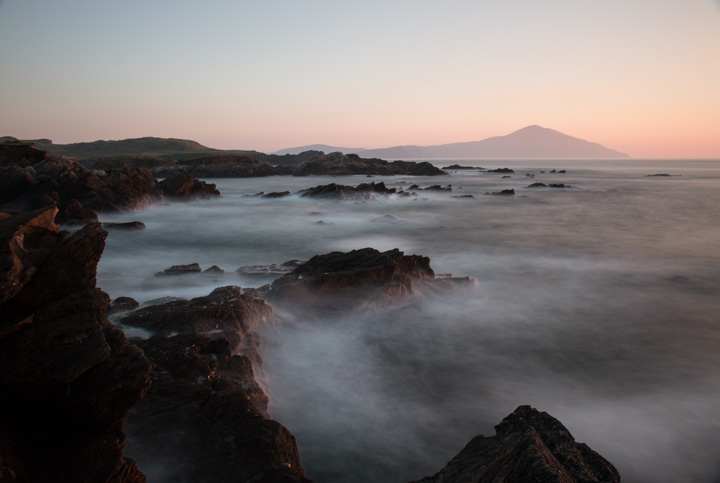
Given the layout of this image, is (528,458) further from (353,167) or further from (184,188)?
(353,167)

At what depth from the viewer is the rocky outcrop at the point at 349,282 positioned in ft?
27.8

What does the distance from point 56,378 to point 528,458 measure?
10.3ft

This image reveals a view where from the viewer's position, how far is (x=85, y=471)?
9.26 feet

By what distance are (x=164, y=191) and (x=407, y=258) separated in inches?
1048

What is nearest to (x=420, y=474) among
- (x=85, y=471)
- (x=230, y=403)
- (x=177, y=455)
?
(x=230, y=403)

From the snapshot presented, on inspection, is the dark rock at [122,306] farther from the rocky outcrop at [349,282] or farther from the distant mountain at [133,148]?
the distant mountain at [133,148]

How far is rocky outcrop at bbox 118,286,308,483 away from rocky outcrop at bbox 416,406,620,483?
55.1 inches

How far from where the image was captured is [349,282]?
8859 mm

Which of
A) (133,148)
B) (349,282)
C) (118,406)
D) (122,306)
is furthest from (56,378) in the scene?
(133,148)

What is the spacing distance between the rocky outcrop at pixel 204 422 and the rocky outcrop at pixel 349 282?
104 inches

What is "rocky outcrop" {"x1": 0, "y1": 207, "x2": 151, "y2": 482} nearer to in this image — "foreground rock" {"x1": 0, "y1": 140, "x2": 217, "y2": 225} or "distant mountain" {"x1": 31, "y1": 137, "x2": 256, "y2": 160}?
"foreground rock" {"x1": 0, "y1": 140, "x2": 217, "y2": 225}

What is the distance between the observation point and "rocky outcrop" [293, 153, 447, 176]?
241 feet

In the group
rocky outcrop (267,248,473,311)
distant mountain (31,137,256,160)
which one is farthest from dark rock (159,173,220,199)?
distant mountain (31,137,256,160)

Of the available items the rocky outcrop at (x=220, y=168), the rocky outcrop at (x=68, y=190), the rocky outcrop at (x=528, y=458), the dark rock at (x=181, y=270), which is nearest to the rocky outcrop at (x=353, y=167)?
the rocky outcrop at (x=220, y=168)
